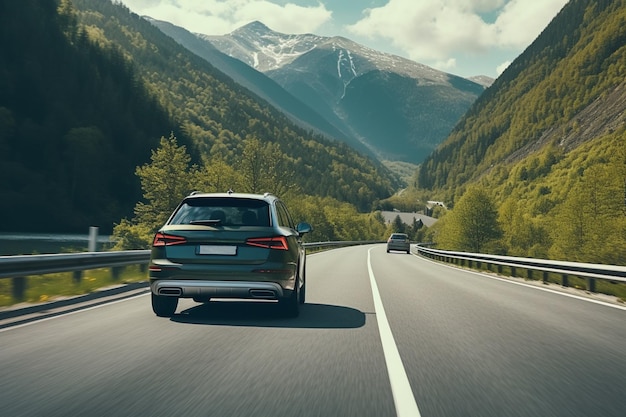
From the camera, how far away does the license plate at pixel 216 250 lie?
816cm

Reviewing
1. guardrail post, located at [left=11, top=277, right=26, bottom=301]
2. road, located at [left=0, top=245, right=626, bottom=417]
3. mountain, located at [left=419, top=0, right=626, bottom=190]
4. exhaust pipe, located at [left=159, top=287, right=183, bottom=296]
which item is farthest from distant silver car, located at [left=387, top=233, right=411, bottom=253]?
mountain, located at [left=419, top=0, right=626, bottom=190]

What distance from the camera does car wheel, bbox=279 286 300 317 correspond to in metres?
8.67

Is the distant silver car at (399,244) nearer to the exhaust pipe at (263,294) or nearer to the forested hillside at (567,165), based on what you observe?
the forested hillside at (567,165)

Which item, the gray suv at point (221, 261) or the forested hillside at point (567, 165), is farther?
the forested hillside at point (567, 165)

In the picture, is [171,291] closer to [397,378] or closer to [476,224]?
[397,378]

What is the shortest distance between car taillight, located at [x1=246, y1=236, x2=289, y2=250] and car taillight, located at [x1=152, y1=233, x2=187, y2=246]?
0.87 meters

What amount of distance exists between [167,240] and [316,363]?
327cm

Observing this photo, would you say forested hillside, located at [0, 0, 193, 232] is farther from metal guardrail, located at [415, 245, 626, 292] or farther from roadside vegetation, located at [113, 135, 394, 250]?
metal guardrail, located at [415, 245, 626, 292]

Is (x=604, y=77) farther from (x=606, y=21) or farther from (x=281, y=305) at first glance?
(x=281, y=305)

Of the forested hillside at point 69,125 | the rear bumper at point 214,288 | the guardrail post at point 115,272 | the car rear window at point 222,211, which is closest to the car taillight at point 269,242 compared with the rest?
the car rear window at point 222,211

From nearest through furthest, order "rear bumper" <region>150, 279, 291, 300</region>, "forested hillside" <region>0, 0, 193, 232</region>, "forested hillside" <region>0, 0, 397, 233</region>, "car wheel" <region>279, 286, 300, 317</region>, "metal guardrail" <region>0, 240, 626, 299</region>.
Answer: "rear bumper" <region>150, 279, 291, 300</region> → "car wheel" <region>279, 286, 300, 317</region> → "metal guardrail" <region>0, 240, 626, 299</region> → "forested hillside" <region>0, 0, 397, 233</region> → "forested hillside" <region>0, 0, 193, 232</region>

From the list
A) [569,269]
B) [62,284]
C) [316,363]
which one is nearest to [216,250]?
[316,363]

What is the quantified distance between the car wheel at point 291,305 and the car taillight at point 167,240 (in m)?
1.58

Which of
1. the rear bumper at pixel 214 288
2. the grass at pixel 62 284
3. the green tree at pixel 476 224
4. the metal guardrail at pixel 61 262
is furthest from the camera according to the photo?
the green tree at pixel 476 224
